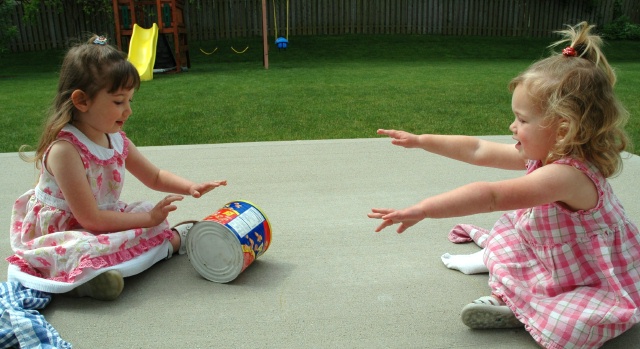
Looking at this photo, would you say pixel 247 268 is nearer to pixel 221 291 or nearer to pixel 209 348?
pixel 221 291

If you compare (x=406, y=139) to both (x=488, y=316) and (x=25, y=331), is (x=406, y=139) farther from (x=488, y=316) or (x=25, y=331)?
(x=25, y=331)

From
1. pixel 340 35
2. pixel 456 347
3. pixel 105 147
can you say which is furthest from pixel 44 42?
pixel 456 347

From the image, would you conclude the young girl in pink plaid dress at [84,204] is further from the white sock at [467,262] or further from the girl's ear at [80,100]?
the white sock at [467,262]

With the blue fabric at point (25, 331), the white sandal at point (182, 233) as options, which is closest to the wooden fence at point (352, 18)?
the white sandal at point (182, 233)

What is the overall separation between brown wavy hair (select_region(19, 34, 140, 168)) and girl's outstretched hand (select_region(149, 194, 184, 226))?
52cm

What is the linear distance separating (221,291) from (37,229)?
2.82 ft

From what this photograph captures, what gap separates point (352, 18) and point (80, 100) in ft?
59.1

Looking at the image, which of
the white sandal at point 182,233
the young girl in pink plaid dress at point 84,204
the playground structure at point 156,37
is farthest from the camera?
the playground structure at point 156,37

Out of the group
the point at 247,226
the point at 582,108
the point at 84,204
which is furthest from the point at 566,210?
the point at 84,204

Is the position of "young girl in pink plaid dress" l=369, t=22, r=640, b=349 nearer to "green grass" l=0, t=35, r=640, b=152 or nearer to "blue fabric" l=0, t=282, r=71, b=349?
"blue fabric" l=0, t=282, r=71, b=349

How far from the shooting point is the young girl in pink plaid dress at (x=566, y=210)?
184 cm

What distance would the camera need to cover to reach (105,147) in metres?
2.51

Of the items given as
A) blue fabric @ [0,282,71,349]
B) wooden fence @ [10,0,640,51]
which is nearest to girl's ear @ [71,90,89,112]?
blue fabric @ [0,282,71,349]

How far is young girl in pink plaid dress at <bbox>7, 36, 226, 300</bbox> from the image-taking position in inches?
88.8
